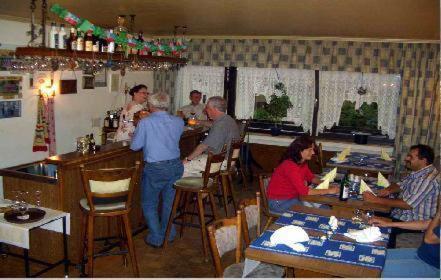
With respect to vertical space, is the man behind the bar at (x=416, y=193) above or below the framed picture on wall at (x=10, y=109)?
below

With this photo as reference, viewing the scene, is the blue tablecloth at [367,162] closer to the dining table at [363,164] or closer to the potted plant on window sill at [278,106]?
the dining table at [363,164]

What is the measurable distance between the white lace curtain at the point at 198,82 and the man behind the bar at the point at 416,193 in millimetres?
4581

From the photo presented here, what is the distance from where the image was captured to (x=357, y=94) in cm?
762

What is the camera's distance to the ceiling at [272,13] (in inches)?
141

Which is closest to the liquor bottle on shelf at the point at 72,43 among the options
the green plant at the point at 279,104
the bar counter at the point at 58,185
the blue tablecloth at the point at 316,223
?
the bar counter at the point at 58,185

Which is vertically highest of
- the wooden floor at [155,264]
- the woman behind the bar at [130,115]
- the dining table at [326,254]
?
the woman behind the bar at [130,115]

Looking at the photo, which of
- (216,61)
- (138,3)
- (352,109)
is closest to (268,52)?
(216,61)

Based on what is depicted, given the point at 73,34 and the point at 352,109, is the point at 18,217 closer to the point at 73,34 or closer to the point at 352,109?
the point at 73,34

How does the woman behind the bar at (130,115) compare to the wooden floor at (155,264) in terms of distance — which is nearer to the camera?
the wooden floor at (155,264)

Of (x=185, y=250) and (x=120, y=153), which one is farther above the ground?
(x=120, y=153)

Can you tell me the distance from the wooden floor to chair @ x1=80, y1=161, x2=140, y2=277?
36cm

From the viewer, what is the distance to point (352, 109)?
7773mm

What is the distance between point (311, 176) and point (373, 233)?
5.19 ft

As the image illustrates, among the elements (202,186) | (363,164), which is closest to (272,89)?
(363,164)
